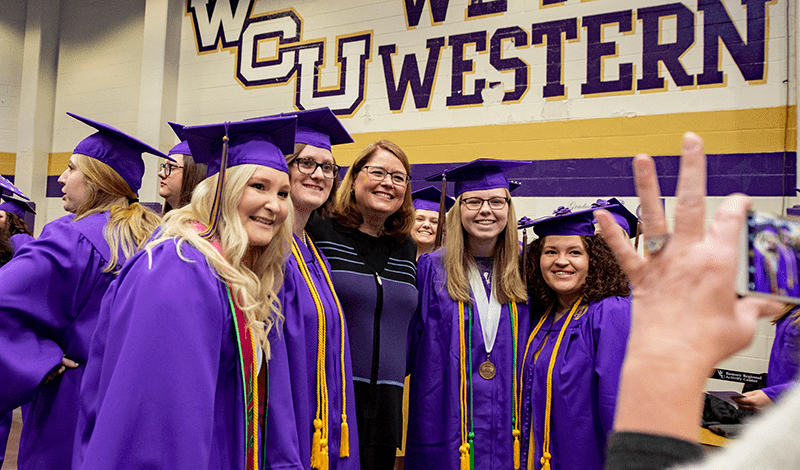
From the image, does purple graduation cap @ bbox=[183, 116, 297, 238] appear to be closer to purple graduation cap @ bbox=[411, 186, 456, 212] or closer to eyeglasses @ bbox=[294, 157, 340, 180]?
eyeglasses @ bbox=[294, 157, 340, 180]

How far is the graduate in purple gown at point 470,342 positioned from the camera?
2477 mm

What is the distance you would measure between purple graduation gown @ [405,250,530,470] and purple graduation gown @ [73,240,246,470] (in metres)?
1.18

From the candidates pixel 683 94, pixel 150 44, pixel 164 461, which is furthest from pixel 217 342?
pixel 150 44

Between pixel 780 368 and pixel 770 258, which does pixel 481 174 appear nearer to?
pixel 780 368

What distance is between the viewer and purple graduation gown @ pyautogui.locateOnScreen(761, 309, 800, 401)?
2465 mm

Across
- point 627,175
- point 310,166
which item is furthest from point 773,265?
point 627,175

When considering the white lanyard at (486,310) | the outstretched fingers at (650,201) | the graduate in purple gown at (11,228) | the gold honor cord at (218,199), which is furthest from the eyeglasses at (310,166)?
the graduate in purple gown at (11,228)

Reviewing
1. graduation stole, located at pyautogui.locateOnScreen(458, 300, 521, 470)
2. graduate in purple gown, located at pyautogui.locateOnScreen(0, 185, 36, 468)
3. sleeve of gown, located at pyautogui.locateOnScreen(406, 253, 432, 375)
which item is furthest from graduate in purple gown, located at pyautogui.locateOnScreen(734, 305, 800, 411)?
graduate in purple gown, located at pyautogui.locateOnScreen(0, 185, 36, 468)

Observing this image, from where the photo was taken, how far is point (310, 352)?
76.2 inches

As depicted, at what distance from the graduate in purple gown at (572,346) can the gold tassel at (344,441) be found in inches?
34.9

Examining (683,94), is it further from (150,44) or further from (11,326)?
(150,44)

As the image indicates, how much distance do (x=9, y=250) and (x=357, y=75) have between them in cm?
325

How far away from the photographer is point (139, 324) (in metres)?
1.36

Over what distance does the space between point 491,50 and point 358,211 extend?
2963mm
